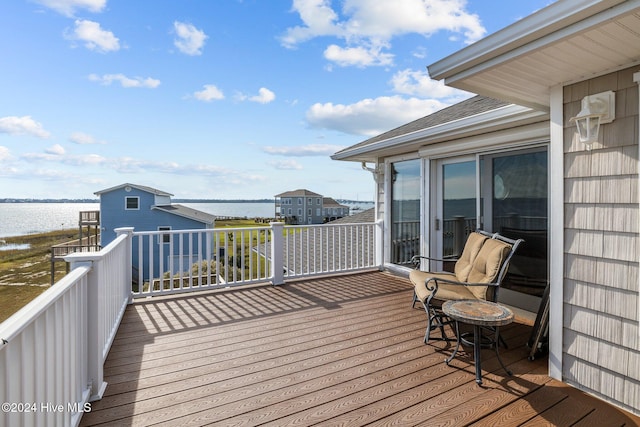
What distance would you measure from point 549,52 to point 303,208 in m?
29.5

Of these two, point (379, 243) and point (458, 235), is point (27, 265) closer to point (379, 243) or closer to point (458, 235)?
point (379, 243)

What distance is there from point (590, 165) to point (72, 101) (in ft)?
47.3

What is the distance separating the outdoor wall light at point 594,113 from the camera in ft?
6.69

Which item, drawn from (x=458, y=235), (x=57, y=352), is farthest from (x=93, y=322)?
(x=458, y=235)

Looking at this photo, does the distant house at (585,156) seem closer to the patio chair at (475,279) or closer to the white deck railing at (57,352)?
the patio chair at (475,279)

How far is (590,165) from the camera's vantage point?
7.06 feet

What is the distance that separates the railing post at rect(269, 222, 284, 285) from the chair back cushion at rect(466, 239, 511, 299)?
8.60 ft

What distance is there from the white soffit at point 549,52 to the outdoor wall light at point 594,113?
0.16 meters

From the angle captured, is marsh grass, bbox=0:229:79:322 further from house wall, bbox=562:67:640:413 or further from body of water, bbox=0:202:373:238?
house wall, bbox=562:67:640:413

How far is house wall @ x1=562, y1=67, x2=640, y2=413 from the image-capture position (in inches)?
77.3

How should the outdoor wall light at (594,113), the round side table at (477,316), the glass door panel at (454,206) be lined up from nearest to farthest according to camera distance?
the outdoor wall light at (594,113)
the round side table at (477,316)
the glass door panel at (454,206)

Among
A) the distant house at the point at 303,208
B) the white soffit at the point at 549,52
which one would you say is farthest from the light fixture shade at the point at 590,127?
the distant house at the point at 303,208

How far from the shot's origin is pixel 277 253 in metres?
4.88

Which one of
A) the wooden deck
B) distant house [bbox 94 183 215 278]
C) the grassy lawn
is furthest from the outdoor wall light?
distant house [bbox 94 183 215 278]
